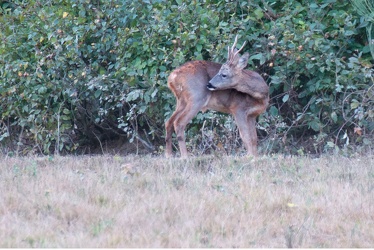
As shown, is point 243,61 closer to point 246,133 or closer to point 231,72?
point 231,72

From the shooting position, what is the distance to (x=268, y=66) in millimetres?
12320

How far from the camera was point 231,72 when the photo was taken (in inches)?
435

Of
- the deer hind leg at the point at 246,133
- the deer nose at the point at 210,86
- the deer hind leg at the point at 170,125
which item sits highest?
the deer nose at the point at 210,86

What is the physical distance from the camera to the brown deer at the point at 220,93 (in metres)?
10.8

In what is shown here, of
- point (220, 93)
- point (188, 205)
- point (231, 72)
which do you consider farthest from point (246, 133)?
point (188, 205)

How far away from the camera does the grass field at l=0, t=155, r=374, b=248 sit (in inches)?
263

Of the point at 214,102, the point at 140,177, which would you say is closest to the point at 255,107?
the point at 214,102

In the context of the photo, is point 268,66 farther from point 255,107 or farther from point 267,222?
point 267,222

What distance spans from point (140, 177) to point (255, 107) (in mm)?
3125

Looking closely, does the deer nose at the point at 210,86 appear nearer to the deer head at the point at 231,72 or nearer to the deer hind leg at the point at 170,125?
the deer head at the point at 231,72

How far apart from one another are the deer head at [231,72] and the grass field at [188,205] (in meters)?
1.65

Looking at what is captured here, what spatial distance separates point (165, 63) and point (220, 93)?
1.34 m

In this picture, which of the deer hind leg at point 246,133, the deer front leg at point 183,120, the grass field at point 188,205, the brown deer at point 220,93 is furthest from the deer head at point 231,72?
the grass field at point 188,205

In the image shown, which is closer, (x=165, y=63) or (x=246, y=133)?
(x=246, y=133)
